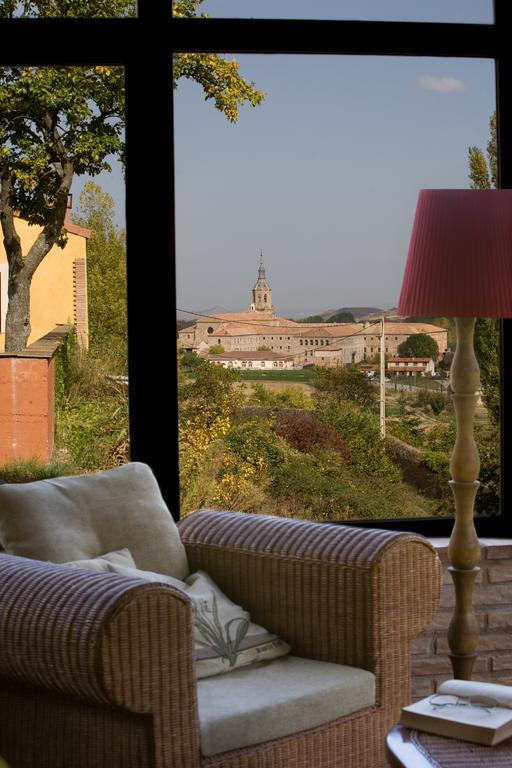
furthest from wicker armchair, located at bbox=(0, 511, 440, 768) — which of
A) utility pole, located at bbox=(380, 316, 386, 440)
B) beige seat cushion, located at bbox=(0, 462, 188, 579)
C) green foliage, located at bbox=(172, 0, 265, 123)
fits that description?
green foliage, located at bbox=(172, 0, 265, 123)

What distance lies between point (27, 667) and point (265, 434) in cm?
169

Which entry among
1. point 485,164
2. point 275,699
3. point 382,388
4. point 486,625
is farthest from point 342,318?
point 275,699

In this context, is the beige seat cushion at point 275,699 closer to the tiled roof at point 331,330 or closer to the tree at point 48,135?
the tiled roof at point 331,330

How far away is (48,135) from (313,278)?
1.01 meters

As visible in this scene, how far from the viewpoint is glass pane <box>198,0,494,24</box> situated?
3697mm

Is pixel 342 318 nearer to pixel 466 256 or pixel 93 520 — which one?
pixel 466 256

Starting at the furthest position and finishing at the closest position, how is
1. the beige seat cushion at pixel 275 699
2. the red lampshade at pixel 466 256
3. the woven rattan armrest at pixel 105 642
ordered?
the red lampshade at pixel 466 256, the beige seat cushion at pixel 275 699, the woven rattan armrest at pixel 105 642

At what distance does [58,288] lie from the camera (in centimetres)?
369

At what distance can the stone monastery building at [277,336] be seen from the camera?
382cm

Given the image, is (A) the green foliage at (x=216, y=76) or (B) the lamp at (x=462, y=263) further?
(A) the green foliage at (x=216, y=76)

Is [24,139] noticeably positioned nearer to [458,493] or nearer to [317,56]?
[317,56]

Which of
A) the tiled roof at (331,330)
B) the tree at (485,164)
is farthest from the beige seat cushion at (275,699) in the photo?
the tree at (485,164)

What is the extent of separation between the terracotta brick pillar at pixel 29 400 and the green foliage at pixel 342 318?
0.91 metres

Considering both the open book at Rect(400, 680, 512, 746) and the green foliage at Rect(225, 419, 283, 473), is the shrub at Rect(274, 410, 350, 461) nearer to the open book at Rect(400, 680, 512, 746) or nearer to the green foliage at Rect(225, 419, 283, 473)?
the green foliage at Rect(225, 419, 283, 473)
